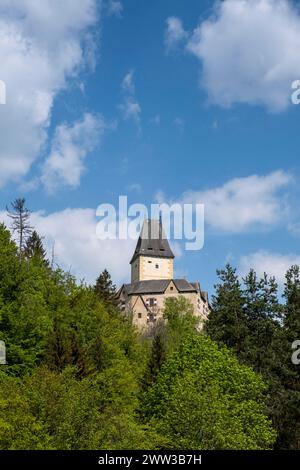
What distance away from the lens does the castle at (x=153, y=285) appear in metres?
139

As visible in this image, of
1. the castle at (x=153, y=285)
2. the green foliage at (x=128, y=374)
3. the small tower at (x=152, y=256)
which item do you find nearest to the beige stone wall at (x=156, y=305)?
the castle at (x=153, y=285)

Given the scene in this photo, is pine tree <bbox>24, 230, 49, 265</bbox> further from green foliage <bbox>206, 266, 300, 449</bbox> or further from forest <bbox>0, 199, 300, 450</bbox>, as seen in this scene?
green foliage <bbox>206, 266, 300, 449</bbox>

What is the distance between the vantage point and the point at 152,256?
16075 cm

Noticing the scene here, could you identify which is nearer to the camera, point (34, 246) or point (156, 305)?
point (34, 246)

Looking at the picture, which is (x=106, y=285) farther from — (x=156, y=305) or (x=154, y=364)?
(x=156, y=305)

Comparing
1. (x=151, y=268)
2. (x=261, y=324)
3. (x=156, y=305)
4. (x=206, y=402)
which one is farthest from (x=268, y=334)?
(x=151, y=268)

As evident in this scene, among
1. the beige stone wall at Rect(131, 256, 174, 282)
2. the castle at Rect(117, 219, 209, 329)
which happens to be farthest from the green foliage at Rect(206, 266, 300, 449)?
the beige stone wall at Rect(131, 256, 174, 282)

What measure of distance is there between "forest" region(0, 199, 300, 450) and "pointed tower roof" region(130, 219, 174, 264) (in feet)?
301

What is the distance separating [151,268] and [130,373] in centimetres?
10801

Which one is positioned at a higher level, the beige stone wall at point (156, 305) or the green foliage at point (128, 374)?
the beige stone wall at point (156, 305)

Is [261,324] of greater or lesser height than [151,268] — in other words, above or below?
below

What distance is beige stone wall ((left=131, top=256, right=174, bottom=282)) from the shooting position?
158000 millimetres

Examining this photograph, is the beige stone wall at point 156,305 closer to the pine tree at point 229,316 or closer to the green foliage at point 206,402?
the pine tree at point 229,316
